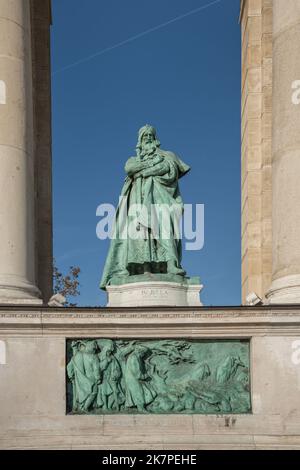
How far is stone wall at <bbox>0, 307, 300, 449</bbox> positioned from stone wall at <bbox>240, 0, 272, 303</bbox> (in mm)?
9730

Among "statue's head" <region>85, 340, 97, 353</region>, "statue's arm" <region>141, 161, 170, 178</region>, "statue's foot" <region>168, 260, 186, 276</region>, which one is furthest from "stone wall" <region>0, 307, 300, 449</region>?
"statue's arm" <region>141, 161, 170, 178</region>

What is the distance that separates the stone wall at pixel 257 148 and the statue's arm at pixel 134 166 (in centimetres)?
759

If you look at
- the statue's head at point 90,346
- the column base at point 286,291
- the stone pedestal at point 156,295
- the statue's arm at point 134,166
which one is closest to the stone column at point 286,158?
the column base at point 286,291

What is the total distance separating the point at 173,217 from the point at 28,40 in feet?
22.6

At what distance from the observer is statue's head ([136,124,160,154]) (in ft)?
90.7

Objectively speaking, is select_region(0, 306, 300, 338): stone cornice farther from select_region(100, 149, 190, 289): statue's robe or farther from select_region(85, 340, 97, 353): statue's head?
select_region(100, 149, 190, 289): statue's robe

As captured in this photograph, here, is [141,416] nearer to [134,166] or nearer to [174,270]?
[174,270]

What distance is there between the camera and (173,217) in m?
27.1

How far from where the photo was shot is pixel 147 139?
27672 millimetres

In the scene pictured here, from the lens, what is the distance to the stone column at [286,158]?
2438cm

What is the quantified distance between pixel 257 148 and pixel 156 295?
11154 millimetres

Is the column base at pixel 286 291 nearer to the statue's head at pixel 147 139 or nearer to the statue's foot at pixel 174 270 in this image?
the statue's foot at pixel 174 270

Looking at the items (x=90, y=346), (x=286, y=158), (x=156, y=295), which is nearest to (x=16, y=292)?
(x=90, y=346)

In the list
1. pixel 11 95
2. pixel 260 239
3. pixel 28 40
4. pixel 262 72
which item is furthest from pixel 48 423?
pixel 262 72
